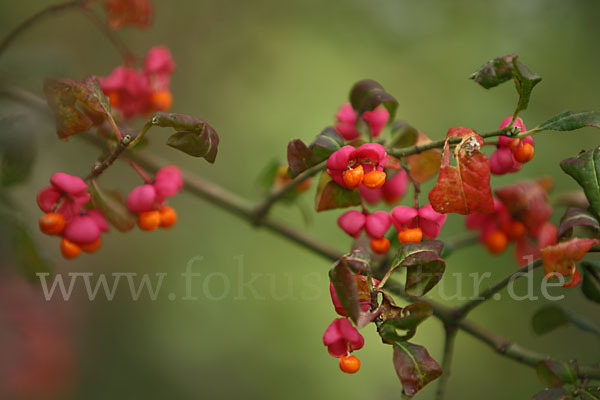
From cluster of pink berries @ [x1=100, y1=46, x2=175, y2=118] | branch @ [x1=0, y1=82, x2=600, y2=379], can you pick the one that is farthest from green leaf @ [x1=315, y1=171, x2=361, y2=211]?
cluster of pink berries @ [x1=100, y1=46, x2=175, y2=118]

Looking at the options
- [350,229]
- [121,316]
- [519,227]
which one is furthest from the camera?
[121,316]

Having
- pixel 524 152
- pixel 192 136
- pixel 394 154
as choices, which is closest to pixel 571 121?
pixel 524 152

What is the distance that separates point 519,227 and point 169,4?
5.75 ft

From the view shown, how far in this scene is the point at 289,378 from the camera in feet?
5.52

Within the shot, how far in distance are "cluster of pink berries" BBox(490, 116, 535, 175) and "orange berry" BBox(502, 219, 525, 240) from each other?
280mm

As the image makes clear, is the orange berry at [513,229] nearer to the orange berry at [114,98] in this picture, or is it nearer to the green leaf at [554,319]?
the green leaf at [554,319]

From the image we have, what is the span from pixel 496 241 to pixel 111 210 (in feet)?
1.93

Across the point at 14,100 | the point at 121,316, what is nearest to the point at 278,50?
the point at 121,316

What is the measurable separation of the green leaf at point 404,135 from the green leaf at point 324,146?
0.14 m

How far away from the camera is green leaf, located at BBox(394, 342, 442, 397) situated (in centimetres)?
56

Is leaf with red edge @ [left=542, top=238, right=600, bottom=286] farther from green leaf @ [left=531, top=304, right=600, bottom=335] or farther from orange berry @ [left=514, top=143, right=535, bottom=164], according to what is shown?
green leaf @ [left=531, top=304, right=600, bottom=335]

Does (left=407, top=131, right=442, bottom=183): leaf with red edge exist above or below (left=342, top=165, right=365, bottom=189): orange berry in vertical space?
above

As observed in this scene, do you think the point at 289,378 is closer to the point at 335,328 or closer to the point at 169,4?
the point at 335,328

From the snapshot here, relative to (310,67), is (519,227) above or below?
below
